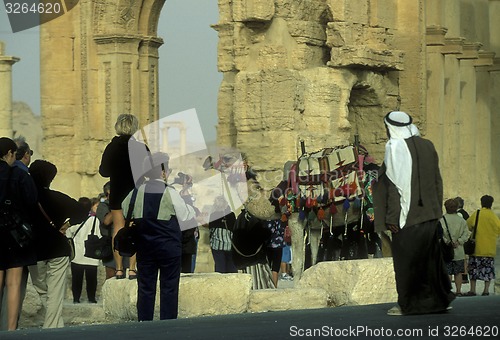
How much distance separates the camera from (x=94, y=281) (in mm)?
18062

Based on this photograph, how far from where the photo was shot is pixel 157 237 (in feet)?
38.2

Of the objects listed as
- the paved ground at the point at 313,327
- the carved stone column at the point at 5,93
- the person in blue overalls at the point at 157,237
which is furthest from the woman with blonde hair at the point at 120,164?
the carved stone column at the point at 5,93

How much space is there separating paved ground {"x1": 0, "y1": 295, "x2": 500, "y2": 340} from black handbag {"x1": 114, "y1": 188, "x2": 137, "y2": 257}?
1.08 meters

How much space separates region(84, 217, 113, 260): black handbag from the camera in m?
17.3

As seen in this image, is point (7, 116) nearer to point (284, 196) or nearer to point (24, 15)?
point (24, 15)

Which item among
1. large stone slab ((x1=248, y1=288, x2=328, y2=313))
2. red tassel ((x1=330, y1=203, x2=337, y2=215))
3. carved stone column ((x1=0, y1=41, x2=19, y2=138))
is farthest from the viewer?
carved stone column ((x1=0, y1=41, x2=19, y2=138))

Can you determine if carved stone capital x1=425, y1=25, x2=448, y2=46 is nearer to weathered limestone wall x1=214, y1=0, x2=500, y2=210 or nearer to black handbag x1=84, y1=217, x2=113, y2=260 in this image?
weathered limestone wall x1=214, y1=0, x2=500, y2=210

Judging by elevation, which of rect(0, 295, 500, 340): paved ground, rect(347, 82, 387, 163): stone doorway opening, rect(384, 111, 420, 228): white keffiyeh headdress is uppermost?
rect(347, 82, 387, 163): stone doorway opening

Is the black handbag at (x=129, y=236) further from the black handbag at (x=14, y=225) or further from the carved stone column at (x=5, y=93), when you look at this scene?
the carved stone column at (x=5, y=93)

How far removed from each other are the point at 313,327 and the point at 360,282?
3810 millimetres

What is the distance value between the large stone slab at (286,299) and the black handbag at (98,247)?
4.05 meters

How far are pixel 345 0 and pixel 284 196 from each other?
3900 millimetres

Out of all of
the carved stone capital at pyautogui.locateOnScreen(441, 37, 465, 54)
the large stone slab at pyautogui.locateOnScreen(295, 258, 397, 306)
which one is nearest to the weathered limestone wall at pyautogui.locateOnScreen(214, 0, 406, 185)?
the large stone slab at pyautogui.locateOnScreen(295, 258, 397, 306)

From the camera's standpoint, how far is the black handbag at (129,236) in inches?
459
